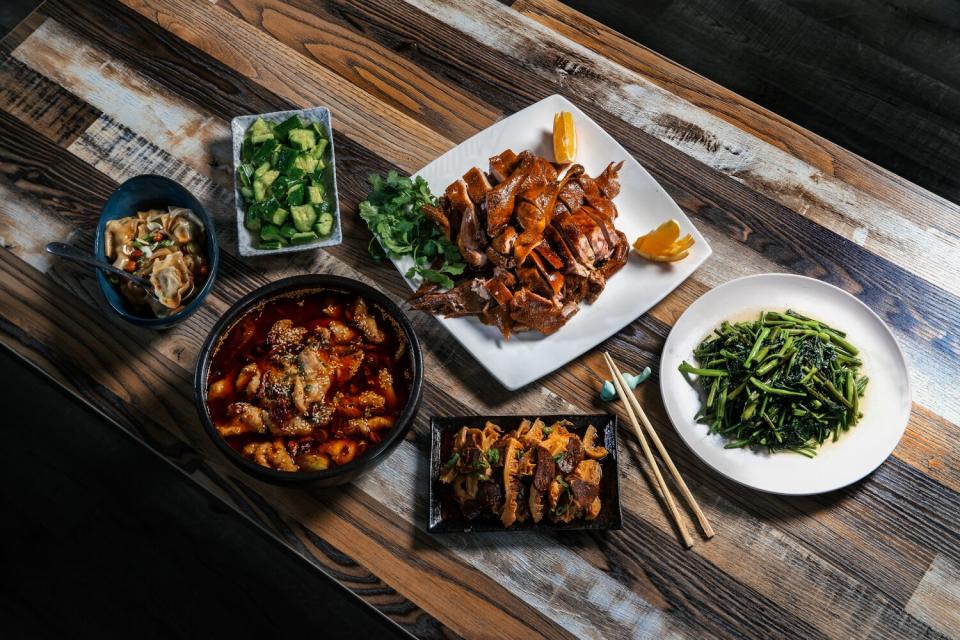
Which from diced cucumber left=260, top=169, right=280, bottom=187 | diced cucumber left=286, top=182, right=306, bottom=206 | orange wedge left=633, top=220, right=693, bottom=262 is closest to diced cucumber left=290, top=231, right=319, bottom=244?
diced cucumber left=286, top=182, right=306, bottom=206

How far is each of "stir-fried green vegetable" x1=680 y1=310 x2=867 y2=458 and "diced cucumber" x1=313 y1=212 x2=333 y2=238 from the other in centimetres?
136

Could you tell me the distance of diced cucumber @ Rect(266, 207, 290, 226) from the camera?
2.83m

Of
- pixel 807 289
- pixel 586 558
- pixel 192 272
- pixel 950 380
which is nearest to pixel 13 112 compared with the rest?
pixel 192 272

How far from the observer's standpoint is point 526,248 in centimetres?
279

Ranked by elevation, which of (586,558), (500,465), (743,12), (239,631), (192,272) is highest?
(743,12)

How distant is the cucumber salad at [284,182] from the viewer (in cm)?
285

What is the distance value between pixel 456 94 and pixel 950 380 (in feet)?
7.10

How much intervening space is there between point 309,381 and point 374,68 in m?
1.40

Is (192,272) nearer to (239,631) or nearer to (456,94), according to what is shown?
(456,94)

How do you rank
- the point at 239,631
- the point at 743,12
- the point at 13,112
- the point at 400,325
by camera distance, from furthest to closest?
the point at 743,12 < the point at 239,631 < the point at 13,112 < the point at 400,325

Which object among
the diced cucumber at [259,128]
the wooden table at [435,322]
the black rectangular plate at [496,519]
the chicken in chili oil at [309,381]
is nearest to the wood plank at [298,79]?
the wooden table at [435,322]

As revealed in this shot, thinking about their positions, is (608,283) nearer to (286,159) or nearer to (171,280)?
(286,159)

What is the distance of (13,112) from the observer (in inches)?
125

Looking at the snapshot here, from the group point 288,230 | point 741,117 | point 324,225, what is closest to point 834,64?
point 741,117
